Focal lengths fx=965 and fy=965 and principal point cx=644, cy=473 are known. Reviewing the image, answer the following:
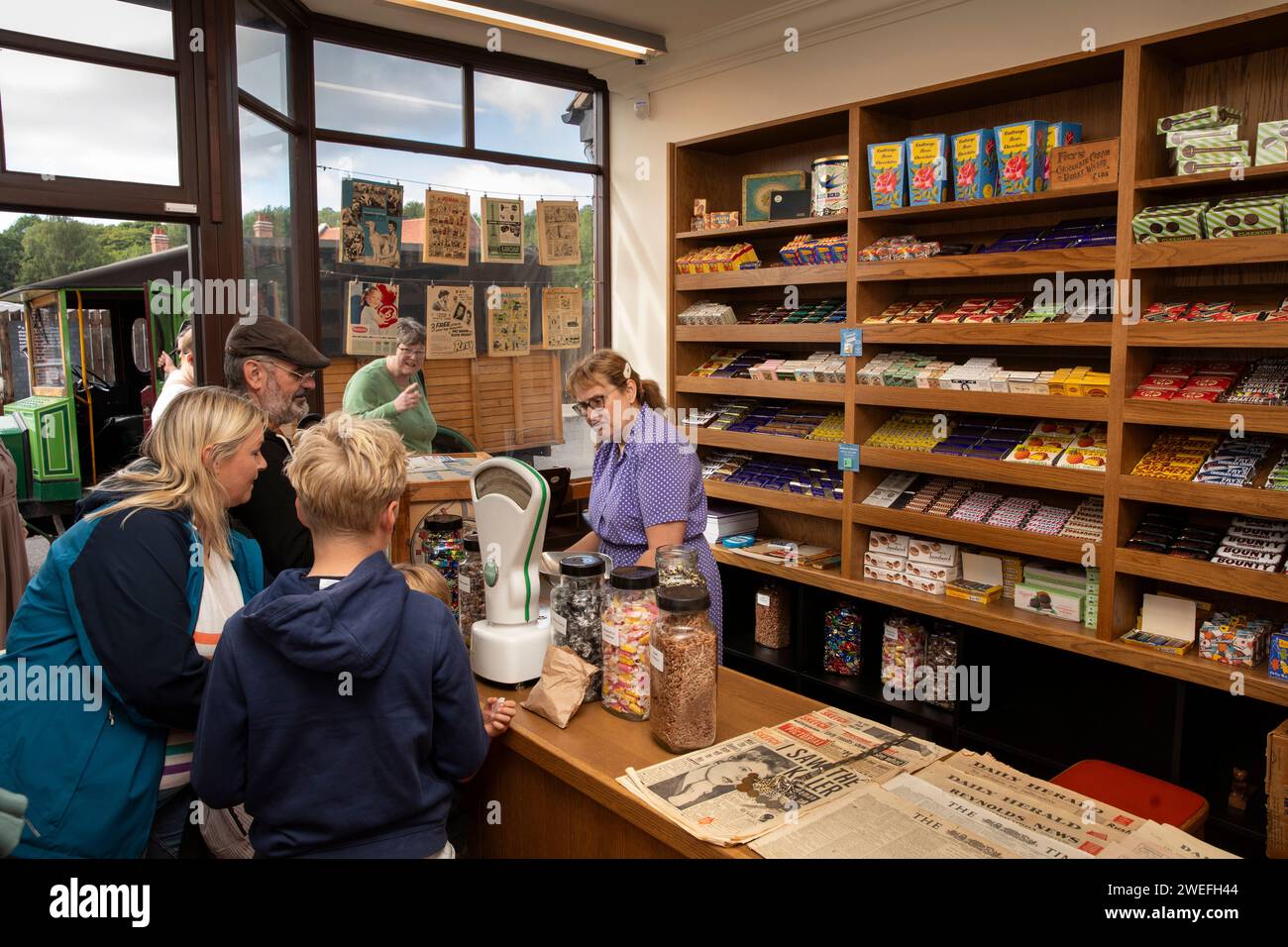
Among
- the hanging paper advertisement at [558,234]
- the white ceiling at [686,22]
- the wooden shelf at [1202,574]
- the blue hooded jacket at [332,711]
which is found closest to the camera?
the blue hooded jacket at [332,711]

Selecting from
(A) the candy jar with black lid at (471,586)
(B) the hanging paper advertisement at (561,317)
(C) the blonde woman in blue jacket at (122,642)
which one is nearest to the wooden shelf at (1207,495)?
(A) the candy jar with black lid at (471,586)

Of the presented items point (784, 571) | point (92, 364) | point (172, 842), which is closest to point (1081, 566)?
point (784, 571)

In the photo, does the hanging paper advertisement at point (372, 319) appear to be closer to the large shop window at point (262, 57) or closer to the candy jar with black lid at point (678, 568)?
the large shop window at point (262, 57)

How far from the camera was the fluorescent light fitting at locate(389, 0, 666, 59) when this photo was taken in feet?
14.5

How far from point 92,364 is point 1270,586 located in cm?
498

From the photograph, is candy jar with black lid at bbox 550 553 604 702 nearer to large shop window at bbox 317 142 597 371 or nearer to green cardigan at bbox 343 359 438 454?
green cardigan at bbox 343 359 438 454

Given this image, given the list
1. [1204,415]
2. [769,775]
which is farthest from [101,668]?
[1204,415]

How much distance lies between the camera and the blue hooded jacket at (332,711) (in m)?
1.57

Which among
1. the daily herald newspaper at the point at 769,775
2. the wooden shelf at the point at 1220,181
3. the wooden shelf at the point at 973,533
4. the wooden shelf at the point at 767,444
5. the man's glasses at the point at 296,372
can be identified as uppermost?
the wooden shelf at the point at 1220,181

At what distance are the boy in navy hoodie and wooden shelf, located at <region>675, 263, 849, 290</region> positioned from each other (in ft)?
10.3

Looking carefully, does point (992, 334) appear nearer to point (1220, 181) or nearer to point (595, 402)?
point (1220, 181)

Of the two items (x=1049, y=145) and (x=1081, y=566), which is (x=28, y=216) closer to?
(x=1049, y=145)

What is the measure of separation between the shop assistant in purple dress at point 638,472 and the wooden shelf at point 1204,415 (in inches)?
62.2

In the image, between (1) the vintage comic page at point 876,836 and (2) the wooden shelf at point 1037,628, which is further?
(2) the wooden shelf at point 1037,628
